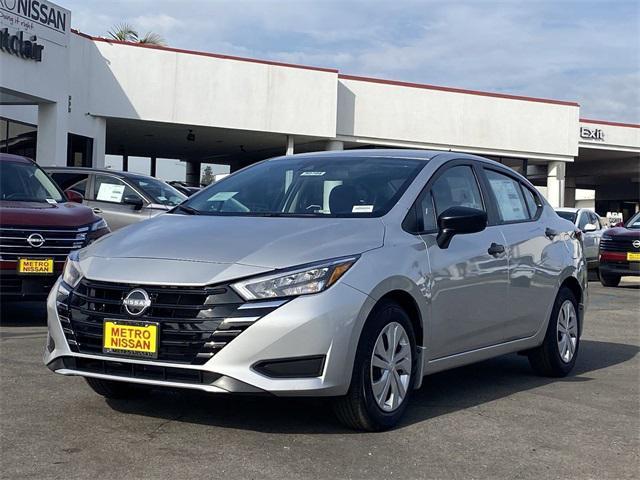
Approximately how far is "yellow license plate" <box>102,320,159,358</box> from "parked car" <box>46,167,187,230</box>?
907cm

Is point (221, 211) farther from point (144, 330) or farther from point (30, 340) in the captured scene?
point (30, 340)

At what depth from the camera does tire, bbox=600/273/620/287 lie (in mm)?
17594

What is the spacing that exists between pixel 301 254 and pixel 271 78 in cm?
2604

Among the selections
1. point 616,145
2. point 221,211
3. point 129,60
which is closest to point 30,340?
point 221,211

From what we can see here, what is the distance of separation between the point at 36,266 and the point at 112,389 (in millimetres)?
3616

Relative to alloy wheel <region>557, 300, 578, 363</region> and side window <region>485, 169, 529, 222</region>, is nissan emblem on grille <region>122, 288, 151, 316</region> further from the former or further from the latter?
alloy wheel <region>557, 300, 578, 363</region>

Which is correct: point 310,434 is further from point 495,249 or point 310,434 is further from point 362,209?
point 495,249

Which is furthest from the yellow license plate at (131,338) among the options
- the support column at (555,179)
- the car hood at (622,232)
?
the support column at (555,179)

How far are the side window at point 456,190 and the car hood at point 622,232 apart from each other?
11.6 meters

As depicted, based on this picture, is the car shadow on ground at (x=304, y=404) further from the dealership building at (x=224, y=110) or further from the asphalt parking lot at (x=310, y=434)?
the dealership building at (x=224, y=110)

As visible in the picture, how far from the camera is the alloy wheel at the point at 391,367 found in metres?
4.95

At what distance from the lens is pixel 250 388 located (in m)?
4.51

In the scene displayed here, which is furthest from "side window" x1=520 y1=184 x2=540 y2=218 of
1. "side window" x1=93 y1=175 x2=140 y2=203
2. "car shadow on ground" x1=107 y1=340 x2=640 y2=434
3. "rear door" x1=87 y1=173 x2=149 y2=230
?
A: "side window" x1=93 y1=175 x2=140 y2=203

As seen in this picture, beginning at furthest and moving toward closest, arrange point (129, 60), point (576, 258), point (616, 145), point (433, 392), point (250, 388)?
point (616, 145) < point (129, 60) < point (576, 258) < point (433, 392) < point (250, 388)
